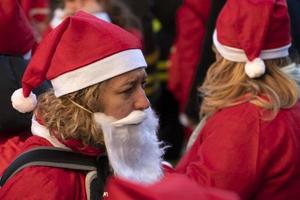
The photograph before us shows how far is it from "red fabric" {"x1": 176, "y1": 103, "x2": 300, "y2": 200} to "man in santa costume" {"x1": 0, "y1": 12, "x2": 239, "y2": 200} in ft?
1.62

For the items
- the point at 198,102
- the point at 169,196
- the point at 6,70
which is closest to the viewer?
the point at 169,196

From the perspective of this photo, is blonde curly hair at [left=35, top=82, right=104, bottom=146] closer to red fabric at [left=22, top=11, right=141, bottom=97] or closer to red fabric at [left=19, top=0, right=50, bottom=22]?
red fabric at [left=22, top=11, right=141, bottom=97]

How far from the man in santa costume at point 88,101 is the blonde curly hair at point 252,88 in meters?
0.65

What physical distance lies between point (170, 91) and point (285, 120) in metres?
2.73

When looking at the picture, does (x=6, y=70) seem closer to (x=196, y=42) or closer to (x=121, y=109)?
(x=121, y=109)

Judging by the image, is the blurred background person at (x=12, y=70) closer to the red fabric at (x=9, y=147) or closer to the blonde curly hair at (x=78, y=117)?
the red fabric at (x=9, y=147)

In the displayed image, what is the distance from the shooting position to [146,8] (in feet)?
17.3

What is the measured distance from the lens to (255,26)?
3076mm

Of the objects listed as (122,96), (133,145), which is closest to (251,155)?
(133,145)

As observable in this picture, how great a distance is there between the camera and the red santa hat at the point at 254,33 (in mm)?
3076

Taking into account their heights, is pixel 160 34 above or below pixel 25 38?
below

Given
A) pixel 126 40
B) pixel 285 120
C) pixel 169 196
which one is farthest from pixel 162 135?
pixel 169 196

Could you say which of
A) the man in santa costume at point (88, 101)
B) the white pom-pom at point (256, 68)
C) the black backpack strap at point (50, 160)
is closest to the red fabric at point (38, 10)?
the white pom-pom at point (256, 68)

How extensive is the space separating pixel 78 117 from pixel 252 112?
82cm
